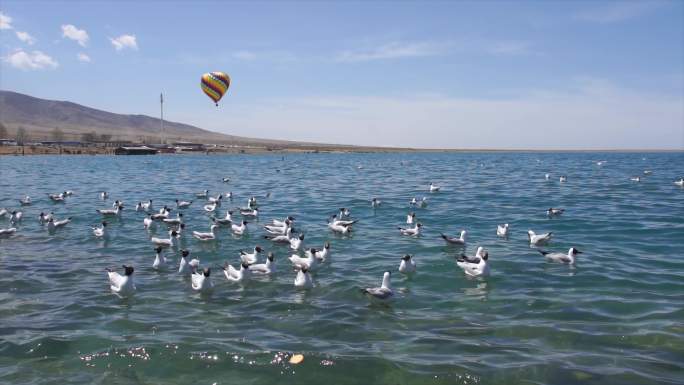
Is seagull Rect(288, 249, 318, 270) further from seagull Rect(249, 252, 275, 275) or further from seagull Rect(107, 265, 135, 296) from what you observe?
seagull Rect(107, 265, 135, 296)

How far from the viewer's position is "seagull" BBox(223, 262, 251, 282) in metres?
15.5

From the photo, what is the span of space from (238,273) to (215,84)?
8757 centimetres

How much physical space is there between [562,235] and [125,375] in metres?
20.1

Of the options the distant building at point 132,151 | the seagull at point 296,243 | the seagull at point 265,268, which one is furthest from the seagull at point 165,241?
the distant building at point 132,151

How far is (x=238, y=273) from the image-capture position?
1566 centimetres

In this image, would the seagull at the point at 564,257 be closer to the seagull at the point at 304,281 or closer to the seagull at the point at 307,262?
the seagull at the point at 307,262

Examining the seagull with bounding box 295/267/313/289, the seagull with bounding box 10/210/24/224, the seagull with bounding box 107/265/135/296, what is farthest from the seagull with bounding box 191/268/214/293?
the seagull with bounding box 10/210/24/224

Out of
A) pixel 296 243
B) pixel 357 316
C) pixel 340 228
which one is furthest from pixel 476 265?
pixel 340 228

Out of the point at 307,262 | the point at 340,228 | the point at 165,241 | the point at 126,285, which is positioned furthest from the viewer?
the point at 340,228

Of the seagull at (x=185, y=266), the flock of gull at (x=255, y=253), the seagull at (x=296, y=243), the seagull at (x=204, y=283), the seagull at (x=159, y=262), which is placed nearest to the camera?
the seagull at (x=204, y=283)

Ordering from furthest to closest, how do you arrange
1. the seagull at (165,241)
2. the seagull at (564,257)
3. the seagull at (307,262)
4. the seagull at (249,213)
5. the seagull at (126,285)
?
the seagull at (249,213)
the seagull at (165,241)
the seagull at (564,257)
the seagull at (307,262)
the seagull at (126,285)

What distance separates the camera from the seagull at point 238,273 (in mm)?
15461

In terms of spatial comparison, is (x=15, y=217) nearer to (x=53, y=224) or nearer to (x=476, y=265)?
(x=53, y=224)

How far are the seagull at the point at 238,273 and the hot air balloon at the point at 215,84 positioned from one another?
8689cm
